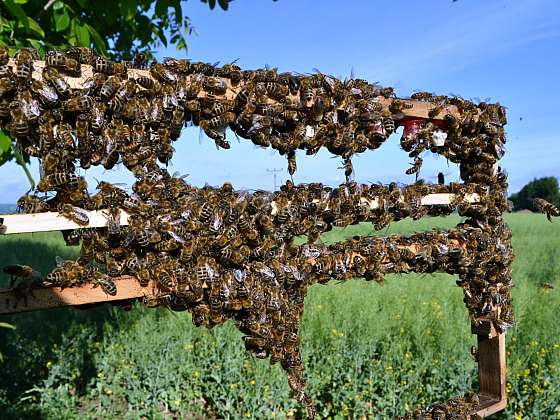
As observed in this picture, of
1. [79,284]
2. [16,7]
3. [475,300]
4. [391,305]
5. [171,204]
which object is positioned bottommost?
[391,305]

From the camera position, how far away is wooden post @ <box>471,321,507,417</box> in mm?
4133

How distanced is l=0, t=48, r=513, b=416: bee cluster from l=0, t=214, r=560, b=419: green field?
408cm

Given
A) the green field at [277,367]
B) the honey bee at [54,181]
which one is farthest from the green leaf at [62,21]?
the green field at [277,367]

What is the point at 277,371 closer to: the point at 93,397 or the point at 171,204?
the point at 93,397

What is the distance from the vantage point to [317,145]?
10.0 feet

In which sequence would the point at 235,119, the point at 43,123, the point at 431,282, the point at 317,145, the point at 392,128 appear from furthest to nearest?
the point at 431,282 → the point at 392,128 → the point at 317,145 → the point at 235,119 → the point at 43,123

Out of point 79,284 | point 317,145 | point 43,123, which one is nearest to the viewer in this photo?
point 43,123

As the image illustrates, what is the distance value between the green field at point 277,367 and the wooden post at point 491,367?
2699 millimetres

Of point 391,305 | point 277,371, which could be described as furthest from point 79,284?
point 391,305

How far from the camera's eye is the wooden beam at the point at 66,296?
2.35 meters

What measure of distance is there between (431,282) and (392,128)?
9.60 m

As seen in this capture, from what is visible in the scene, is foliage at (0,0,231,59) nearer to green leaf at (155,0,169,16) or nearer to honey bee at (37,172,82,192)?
green leaf at (155,0,169,16)

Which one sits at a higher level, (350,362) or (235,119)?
(235,119)

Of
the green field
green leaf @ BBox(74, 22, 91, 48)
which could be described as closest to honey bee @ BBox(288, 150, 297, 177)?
green leaf @ BBox(74, 22, 91, 48)
